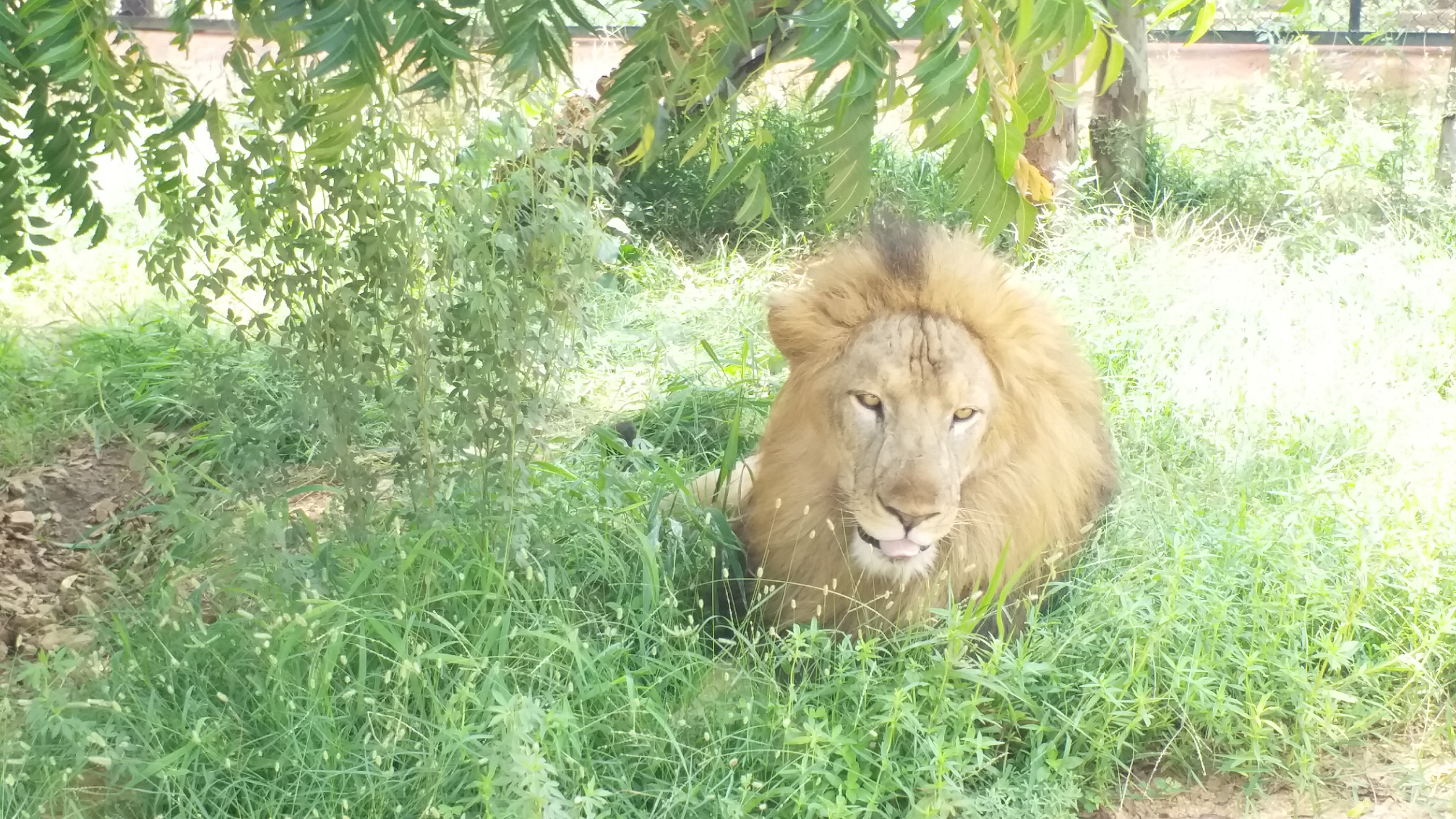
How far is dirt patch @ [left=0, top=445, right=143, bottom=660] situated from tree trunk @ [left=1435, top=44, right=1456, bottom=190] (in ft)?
20.4

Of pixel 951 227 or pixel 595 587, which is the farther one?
pixel 951 227

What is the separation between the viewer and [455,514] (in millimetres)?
3029

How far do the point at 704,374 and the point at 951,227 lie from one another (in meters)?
1.72

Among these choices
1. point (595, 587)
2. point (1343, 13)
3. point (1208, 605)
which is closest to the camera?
point (1208, 605)

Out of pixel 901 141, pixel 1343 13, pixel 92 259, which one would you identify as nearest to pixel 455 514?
pixel 92 259

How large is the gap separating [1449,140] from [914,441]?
17.2ft

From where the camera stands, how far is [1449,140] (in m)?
6.30

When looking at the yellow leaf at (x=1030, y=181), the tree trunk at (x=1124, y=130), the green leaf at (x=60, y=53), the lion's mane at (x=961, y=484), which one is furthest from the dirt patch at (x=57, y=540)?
the tree trunk at (x=1124, y=130)

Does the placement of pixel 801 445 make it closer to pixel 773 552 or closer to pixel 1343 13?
pixel 773 552

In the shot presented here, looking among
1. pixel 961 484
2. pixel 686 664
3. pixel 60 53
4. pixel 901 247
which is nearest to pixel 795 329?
pixel 901 247

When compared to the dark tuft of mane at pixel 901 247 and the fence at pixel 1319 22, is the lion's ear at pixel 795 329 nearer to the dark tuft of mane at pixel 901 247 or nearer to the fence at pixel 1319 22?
the dark tuft of mane at pixel 901 247

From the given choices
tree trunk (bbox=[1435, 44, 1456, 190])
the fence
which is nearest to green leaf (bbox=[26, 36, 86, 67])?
the fence

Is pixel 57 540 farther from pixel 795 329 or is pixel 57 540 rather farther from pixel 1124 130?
pixel 1124 130

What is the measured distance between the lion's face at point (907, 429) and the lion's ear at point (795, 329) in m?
0.10
